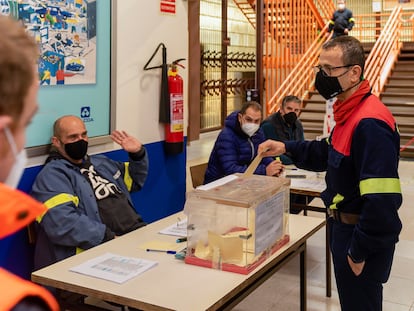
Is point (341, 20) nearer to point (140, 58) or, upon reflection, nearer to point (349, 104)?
point (140, 58)

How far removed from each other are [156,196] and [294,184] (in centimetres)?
105

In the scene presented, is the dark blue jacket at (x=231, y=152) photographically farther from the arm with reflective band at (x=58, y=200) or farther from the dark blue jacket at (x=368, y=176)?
the dark blue jacket at (x=368, y=176)

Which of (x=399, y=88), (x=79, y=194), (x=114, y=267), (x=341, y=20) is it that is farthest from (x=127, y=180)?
(x=399, y=88)

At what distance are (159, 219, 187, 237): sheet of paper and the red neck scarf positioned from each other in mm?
917

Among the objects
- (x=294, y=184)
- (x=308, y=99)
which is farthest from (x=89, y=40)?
(x=308, y=99)

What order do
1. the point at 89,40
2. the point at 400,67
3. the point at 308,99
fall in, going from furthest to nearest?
the point at 400,67
the point at 308,99
the point at 89,40

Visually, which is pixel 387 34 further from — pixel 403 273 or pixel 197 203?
pixel 197 203

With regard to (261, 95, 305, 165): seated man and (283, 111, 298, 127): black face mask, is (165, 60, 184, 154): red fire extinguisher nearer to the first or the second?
(261, 95, 305, 165): seated man

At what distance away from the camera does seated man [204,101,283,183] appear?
4.13 metres

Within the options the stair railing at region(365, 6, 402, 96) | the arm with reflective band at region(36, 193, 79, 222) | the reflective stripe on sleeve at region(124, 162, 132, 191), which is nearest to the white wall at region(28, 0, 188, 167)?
the reflective stripe on sleeve at region(124, 162, 132, 191)

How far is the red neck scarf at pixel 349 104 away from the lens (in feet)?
7.38

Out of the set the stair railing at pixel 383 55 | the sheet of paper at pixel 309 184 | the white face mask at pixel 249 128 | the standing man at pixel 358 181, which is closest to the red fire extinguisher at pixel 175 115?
the white face mask at pixel 249 128

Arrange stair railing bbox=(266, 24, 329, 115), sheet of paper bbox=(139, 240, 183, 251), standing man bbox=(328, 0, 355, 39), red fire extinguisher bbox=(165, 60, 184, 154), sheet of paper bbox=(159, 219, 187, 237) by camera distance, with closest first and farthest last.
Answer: sheet of paper bbox=(139, 240, 183, 251) → sheet of paper bbox=(159, 219, 187, 237) → red fire extinguisher bbox=(165, 60, 184, 154) → stair railing bbox=(266, 24, 329, 115) → standing man bbox=(328, 0, 355, 39)

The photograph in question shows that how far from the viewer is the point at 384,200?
6.77ft
